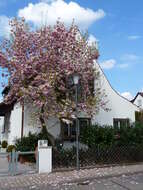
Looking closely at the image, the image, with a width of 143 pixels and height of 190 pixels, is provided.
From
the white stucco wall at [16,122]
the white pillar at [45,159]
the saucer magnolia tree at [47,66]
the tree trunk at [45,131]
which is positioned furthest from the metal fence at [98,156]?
the white stucco wall at [16,122]

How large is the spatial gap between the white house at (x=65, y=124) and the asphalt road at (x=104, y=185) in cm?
456

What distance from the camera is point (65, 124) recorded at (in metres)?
12.2

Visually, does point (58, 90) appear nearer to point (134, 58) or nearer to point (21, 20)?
point (21, 20)

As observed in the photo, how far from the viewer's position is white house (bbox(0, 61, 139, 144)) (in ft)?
37.5

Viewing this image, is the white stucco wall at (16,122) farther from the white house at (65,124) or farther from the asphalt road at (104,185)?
the asphalt road at (104,185)

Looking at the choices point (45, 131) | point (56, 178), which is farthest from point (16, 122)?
point (56, 178)

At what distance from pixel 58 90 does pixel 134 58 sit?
5.06 metres

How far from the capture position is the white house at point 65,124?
450 inches

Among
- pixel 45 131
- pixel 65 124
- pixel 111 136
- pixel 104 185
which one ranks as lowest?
pixel 104 185

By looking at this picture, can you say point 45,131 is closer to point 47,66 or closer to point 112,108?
point 47,66

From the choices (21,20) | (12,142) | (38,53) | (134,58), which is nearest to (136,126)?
(134,58)

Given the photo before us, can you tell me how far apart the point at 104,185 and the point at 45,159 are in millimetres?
2655

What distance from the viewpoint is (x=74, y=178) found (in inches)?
277

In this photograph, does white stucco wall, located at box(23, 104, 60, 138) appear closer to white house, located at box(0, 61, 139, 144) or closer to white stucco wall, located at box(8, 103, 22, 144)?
white house, located at box(0, 61, 139, 144)
